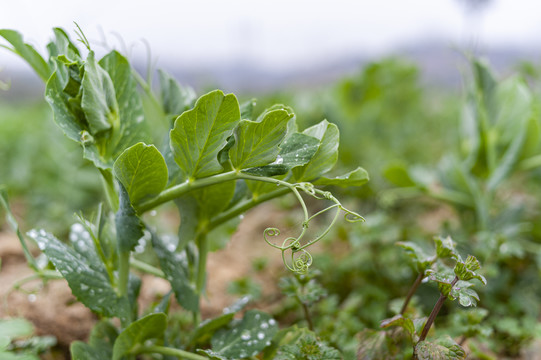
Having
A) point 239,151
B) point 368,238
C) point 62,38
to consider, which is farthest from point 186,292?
point 368,238

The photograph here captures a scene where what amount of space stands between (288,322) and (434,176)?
648mm

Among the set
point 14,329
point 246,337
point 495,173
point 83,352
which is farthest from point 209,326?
point 495,173

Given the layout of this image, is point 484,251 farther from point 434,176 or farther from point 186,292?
point 186,292

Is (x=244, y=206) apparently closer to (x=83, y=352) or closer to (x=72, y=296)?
(x=83, y=352)

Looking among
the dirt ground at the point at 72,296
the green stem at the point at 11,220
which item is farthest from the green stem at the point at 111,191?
the dirt ground at the point at 72,296

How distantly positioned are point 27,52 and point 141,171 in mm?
245

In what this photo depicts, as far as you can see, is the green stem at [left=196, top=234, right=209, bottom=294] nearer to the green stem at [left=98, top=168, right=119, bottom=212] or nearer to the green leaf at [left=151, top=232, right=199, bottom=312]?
the green leaf at [left=151, top=232, right=199, bottom=312]

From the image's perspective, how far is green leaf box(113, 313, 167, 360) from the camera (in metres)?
0.55

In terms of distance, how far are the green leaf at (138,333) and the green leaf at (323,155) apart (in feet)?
0.85

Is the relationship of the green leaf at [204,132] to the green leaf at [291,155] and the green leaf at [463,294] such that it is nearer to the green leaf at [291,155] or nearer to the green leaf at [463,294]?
the green leaf at [291,155]

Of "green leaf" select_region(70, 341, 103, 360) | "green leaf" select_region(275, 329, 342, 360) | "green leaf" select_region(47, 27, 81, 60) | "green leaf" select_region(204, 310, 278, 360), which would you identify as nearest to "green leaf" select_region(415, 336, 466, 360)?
"green leaf" select_region(275, 329, 342, 360)

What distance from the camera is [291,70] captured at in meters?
5.80

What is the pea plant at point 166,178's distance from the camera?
49 cm

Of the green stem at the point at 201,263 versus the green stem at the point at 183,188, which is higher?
the green stem at the point at 183,188
